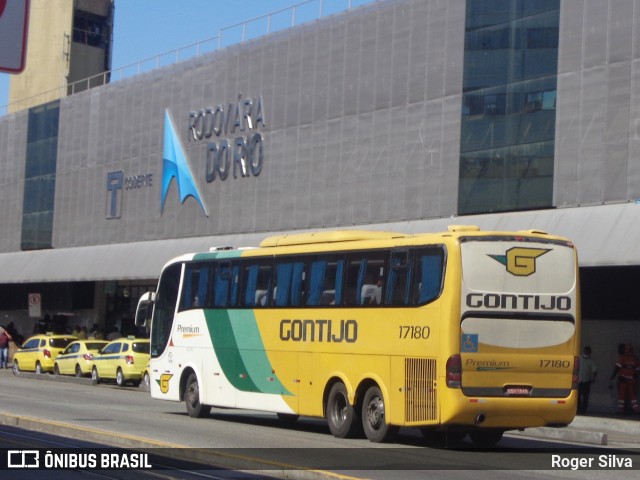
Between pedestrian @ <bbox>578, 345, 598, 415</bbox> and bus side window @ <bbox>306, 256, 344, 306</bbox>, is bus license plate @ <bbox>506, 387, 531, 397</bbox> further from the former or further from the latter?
pedestrian @ <bbox>578, 345, 598, 415</bbox>

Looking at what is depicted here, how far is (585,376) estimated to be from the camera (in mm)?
29250

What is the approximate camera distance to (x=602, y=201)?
28.7 meters

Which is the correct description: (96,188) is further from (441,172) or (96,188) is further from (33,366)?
(441,172)

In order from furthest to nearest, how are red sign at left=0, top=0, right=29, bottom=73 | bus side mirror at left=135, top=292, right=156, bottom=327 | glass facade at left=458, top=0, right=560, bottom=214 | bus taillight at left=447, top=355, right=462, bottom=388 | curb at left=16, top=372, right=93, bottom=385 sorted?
1. curb at left=16, top=372, right=93, bottom=385
2. glass facade at left=458, top=0, right=560, bottom=214
3. bus side mirror at left=135, top=292, right=156, bottom=327
4. bus taillight at left=447, top=355, right=462, bottom=388
5. red sign at left=0, top=0, right=29, bottom=73

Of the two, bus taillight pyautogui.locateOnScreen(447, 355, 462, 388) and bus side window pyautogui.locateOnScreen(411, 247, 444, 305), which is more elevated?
bus side window pyautogui.locateOnScreen(411, 247, 444, 305)

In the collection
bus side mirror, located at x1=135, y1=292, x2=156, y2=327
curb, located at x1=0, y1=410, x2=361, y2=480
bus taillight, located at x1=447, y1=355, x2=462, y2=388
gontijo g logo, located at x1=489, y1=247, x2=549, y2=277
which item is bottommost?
curb, located at x1=0, y1=410, x2=361, y2=480

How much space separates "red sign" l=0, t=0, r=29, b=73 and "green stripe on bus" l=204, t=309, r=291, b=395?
12.1 metres

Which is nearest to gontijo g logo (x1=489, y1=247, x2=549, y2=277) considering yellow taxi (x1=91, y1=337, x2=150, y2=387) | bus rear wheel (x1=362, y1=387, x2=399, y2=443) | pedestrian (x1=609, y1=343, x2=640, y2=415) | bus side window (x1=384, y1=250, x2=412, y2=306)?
bus side window (x1=384, y1=250, x2=412, y2=306)

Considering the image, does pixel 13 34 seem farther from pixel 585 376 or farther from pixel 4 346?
pixel 4 346

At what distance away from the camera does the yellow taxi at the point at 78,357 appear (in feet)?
137

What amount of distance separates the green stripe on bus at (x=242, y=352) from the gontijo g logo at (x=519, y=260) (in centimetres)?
523

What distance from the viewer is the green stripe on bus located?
71.5 ft

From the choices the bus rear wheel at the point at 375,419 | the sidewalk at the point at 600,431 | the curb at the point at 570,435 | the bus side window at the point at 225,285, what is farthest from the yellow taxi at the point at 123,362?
the bus rear wheel at the point at 375,419

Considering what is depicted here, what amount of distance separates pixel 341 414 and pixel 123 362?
2008cm
